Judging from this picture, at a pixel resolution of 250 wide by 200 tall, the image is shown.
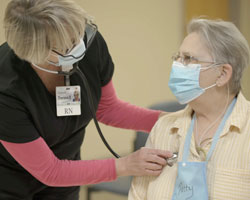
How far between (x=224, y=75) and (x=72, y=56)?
0.65 metres

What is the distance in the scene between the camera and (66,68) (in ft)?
5.19

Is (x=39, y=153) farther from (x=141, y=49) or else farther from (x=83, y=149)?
(x=141, y=49)

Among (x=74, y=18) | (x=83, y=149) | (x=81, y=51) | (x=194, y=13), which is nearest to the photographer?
(x=74, y=18)

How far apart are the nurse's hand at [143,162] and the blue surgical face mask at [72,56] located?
46cm

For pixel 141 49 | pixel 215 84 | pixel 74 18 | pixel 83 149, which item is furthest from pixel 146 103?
pixel 74 18

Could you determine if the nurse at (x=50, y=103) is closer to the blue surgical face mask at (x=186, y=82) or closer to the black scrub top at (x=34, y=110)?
the black scrub top at (x=34, y=110)

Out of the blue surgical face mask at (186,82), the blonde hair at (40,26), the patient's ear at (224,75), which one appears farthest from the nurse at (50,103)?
the patient's ear at (224,75)

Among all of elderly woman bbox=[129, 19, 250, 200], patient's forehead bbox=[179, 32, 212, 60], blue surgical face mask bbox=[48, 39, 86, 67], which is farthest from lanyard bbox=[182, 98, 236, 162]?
blue surgical face mask bbox=[48, 39, 86, 67]

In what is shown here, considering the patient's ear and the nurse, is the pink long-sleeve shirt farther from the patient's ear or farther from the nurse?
the patient's ear

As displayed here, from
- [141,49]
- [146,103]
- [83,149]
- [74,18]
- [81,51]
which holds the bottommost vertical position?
[83,149]

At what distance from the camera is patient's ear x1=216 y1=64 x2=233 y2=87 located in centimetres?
161

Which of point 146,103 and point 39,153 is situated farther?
point 146,103

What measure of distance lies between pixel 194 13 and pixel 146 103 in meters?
1.00

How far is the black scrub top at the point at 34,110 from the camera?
4.94ft
